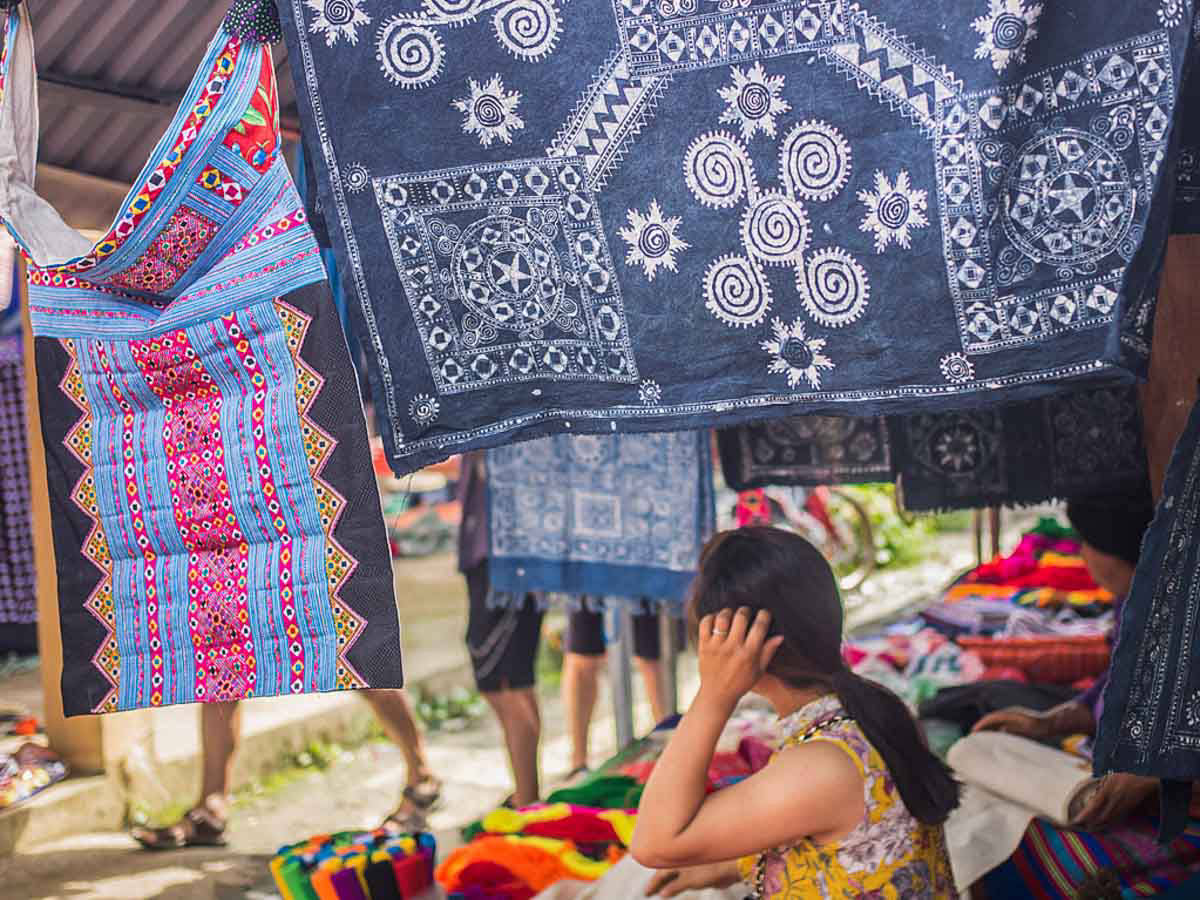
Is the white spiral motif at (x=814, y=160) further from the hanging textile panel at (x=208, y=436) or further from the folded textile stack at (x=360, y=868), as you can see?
the folded textile stack at (x=360, y=868)

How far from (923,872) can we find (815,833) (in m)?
0.22

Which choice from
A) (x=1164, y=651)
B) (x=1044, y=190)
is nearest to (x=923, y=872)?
(x=1164, y=651)

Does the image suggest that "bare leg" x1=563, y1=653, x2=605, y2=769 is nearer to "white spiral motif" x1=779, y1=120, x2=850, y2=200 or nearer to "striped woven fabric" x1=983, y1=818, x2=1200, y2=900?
"striped woven fabric" x1=983, y1=818, x2=1200, y2=900

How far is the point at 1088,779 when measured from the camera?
3273mm

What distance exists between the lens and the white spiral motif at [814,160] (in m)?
2.10

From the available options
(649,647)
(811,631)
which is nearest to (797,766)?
(811,631)

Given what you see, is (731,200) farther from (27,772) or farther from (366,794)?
(366,794)

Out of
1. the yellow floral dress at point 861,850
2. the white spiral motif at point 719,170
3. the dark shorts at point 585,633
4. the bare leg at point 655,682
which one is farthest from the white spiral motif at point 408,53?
the bare leg at point 655,682

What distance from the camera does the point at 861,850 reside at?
2.07 meters

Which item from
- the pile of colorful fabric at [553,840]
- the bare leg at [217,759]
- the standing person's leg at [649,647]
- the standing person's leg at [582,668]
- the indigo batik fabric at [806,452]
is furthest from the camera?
the standing person's leg at [649,647]

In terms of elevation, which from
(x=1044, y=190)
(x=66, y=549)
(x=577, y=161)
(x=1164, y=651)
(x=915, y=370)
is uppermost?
(x=577, y=161)

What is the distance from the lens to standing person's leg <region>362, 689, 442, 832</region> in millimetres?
4883

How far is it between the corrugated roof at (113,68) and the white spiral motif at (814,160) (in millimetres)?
1647

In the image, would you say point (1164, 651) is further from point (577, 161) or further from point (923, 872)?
point (577, 161)
